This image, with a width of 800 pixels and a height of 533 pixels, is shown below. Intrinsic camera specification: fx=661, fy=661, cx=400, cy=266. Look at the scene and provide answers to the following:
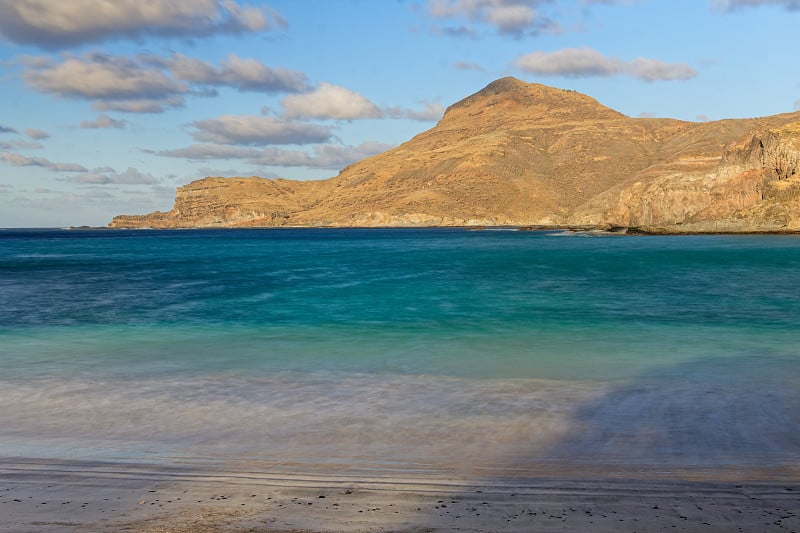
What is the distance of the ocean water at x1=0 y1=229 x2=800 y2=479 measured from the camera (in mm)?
9203

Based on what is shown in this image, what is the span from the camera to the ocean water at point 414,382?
30.2 feet

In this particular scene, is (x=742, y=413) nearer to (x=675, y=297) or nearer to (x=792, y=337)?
(x=792, y=337)

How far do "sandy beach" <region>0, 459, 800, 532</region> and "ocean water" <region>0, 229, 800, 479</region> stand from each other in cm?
62

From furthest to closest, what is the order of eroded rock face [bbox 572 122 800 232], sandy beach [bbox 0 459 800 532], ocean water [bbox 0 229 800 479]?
eroded rock face [bbox 572 122 800 232] < ocean water [bbox 0 229 800 479] < sandy beach [bbox 0 459 800 532]

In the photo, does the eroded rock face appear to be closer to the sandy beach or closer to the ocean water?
the ocean water

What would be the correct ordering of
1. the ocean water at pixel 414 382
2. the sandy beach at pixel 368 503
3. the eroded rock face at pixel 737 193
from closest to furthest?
the sandy beach at pixel 368 503
the ocean water at pixel 414 382
the eroded rock face at pixel 737 193

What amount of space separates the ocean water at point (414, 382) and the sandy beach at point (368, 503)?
624 millimetres

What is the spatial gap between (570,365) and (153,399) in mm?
9787

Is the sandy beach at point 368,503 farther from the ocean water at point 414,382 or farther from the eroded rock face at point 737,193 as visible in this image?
the eroded rock face at point 737,193

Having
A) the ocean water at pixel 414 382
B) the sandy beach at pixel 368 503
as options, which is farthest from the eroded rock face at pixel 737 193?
the sandy beach at pixel 368 503

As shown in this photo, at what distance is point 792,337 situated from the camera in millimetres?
21078

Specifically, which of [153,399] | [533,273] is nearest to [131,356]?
[153,399]

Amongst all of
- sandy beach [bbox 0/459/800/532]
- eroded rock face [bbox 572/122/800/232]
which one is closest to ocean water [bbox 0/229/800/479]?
sandy beach [bbox 0/459/800/532]

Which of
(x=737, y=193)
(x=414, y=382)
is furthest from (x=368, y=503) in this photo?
(x=737, y=193)
